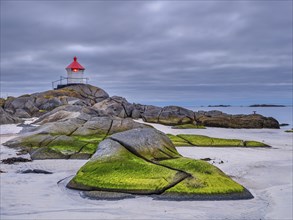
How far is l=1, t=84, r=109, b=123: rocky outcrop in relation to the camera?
1354 inches

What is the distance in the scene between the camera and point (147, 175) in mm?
7102

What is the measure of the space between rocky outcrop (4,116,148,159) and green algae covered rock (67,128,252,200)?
315 cm

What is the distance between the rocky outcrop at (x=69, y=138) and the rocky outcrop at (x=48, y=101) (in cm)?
1851

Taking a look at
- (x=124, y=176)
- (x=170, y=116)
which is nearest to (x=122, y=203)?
(x=124, y=176)

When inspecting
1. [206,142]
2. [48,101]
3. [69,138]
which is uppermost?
[48,101]

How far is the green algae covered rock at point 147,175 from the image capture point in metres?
6.66

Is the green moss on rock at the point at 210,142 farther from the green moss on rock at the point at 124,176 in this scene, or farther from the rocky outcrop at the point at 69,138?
the green moss on rock at the point at 124,176

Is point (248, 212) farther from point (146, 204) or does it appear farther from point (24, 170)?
point (24, 170)

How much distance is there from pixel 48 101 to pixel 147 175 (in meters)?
32.4

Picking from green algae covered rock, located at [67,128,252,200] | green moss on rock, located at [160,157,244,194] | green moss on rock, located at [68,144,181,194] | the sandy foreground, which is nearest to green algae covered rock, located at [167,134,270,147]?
the sandy foreground

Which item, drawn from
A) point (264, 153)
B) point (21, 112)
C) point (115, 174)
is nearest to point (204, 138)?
point (264, 153)

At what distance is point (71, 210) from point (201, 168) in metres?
2.97

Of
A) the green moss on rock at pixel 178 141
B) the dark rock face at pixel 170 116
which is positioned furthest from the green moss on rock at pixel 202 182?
the dark rock face at pixel 170 116

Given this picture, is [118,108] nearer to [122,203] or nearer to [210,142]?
[210,142]
